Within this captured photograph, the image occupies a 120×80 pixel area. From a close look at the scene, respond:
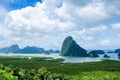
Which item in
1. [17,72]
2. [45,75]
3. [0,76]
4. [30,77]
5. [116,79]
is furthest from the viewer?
[116,79]

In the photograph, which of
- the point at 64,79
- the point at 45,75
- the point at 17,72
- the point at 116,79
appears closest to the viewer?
the point at 17,72

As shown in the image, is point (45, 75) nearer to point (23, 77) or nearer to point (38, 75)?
point (38, 75)

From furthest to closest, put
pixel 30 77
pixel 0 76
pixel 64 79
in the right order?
pixel 64 79 < pixel 30 77 < pixel 0 76

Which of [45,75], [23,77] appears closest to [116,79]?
[45,75]

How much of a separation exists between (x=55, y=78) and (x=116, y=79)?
22650 mm

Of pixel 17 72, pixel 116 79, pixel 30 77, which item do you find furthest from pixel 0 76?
pixel 116 79

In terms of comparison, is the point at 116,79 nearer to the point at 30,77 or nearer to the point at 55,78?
the point at 55,78

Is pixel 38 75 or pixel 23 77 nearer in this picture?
pixel 23 77

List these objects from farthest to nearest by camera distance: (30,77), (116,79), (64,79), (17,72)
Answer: (116,79) < (64,79) < (30,77) < (17,72)

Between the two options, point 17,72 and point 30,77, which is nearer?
point 17,72

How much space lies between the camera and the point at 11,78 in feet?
30.1

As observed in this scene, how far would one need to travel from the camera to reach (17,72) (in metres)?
21.6

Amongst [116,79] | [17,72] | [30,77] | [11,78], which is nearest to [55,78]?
[30,77]

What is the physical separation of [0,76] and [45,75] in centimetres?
1668
